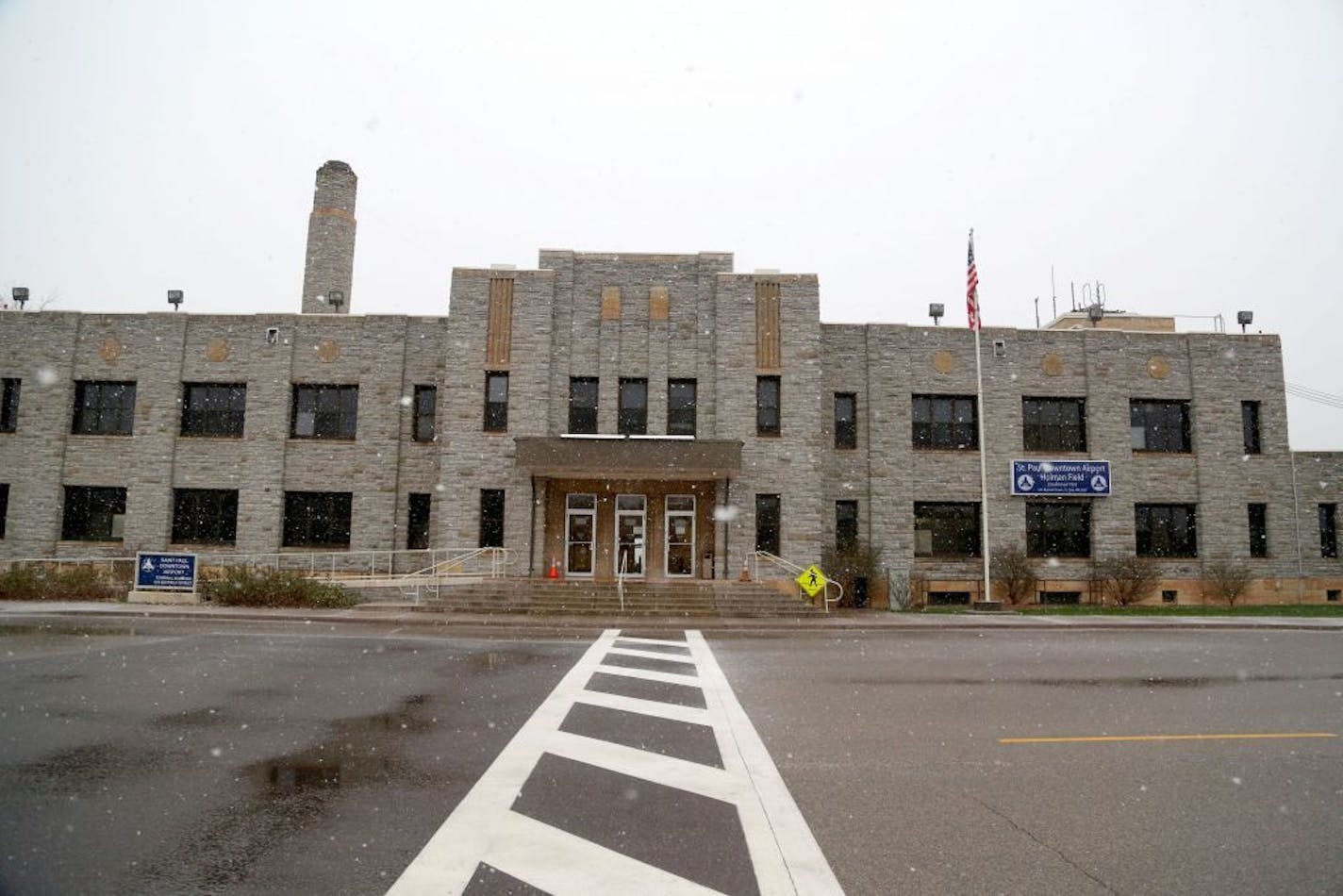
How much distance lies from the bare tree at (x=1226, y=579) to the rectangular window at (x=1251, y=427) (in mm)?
4100

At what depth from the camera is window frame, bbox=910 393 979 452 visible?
2688 cm

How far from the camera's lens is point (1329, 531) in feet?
90.1

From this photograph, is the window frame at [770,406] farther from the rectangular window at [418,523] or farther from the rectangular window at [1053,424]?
the rectangular window at [418,523]

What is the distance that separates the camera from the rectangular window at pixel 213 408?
87.4ft

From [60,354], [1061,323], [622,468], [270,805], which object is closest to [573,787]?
[270,805]

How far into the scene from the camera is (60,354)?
2677 centimetres

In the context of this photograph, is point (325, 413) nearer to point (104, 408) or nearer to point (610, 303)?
point (104, 408)

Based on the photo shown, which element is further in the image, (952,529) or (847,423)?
(847,423)

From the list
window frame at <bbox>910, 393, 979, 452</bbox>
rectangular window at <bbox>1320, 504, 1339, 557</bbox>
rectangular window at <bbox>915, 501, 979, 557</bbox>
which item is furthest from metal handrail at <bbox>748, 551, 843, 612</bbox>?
rectangular window at <bbox>1320, 504, 1339, 557</bbox>

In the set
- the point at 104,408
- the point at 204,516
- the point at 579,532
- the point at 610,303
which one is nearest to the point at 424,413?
the point at 579,532

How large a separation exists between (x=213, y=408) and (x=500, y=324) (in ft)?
33.6

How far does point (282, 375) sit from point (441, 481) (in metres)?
7.01

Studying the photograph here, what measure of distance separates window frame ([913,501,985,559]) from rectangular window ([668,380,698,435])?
8074 mm

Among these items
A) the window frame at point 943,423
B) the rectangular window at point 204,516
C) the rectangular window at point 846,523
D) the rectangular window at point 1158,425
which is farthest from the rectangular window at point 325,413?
the rectangular window at point 1158,425
